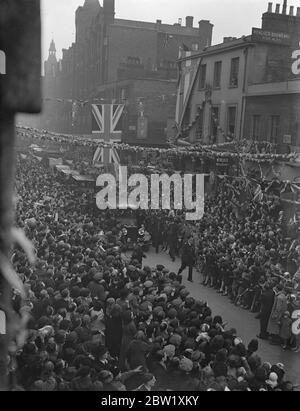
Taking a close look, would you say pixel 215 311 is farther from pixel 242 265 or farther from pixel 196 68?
pixel 196 68

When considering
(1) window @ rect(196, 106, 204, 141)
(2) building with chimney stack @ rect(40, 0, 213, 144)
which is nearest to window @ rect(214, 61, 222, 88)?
(2) building with chimney stack @ rect(40, 0, 213, 144)

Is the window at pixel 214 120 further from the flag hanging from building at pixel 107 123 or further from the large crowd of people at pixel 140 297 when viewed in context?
the flag hanging from building at pixel 107 123

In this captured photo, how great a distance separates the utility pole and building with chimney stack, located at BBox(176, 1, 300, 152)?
9.21 m

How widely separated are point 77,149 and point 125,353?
9.58m

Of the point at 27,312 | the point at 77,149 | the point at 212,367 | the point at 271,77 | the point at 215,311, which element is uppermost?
the point at 271,77

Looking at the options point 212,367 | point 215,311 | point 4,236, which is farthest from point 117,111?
point 4,236

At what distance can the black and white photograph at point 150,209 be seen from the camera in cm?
664

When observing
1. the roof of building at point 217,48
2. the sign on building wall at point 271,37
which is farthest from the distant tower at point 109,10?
the sign on building wall at point 271,37

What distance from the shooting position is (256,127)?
51.6ft

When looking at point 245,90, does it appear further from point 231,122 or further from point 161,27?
A: point 161,27

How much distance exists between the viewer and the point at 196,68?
1438cm

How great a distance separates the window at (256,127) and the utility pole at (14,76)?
12.0m

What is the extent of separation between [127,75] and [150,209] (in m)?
4.18

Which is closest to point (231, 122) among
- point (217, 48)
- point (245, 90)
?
point (245, 90)
